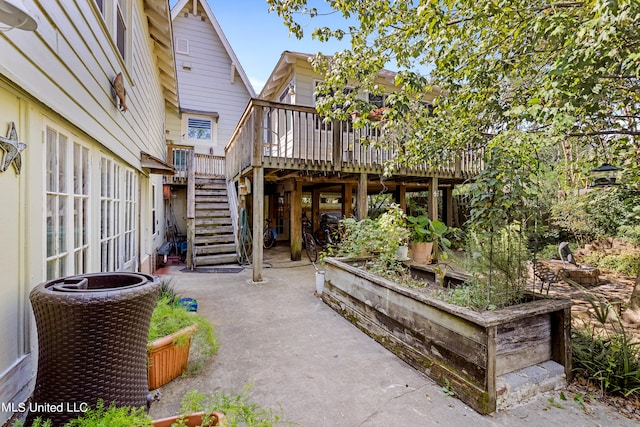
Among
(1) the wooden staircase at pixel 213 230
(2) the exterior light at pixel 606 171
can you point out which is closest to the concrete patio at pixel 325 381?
(1) the wooden staircase at pixel 213 230

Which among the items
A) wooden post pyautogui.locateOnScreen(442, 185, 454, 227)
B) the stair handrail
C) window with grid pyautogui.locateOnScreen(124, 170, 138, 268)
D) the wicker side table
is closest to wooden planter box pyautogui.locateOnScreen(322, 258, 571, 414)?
the wicker side table

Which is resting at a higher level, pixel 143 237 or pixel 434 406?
pixel 143 237

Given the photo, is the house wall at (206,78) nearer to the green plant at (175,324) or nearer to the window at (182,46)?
the window at (182,46)

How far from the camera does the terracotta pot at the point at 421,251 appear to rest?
7121 mm

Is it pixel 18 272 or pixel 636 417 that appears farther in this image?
pixel 636 417

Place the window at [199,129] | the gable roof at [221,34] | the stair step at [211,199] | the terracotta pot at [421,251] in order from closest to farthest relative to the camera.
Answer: the terracotta pot at [421,251] < the stair step at [211,199] < the gable roof at [221,34] < the window at [199,129]

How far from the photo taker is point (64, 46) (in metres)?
2.15

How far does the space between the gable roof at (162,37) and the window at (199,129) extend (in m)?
2.35

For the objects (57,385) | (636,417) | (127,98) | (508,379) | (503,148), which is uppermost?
(127,98)

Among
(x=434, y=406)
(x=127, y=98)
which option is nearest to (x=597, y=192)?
(x=434, y=406)

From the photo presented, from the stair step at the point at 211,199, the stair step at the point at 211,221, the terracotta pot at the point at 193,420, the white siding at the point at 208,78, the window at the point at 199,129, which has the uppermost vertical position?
the white siding at the point at 208,78

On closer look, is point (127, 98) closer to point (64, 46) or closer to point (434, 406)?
point (64, 46)

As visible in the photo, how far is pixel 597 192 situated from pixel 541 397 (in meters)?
8.14

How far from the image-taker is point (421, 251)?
7.15 meters
